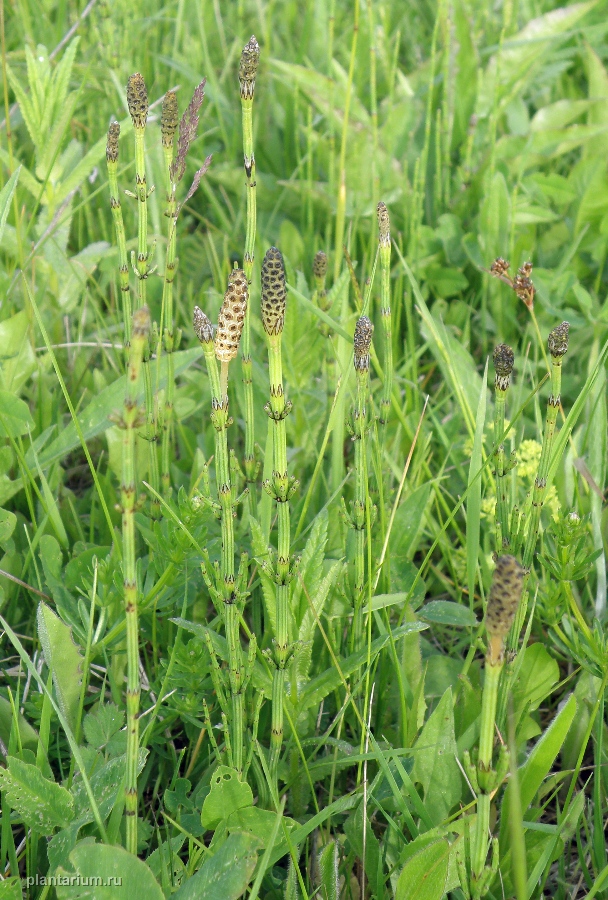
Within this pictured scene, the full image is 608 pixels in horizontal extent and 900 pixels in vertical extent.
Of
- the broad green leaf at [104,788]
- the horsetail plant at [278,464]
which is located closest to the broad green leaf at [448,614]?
the horsetail plant at [278,464]

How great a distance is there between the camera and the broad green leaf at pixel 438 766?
1470 millimetres

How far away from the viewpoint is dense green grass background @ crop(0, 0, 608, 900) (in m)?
1.50

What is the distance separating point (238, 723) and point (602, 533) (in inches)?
41.7

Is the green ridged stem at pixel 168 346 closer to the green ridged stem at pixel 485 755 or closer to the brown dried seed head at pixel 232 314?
the brown dried seed head at pixel 232 314

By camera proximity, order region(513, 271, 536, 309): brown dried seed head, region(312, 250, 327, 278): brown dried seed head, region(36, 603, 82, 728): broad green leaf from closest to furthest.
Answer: region(36, 603, 82, 728): broad green leaf → region(513, 271, 536, 309): brown dried seed head → region(312, 250, 327, 278): brown dried seed head

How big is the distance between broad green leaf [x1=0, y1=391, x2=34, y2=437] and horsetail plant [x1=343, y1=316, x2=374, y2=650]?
780 millimetres

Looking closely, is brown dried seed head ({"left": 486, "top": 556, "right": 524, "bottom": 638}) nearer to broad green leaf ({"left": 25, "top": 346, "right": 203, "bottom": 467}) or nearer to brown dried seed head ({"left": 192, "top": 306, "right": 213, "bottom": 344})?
brown dried seed head ({"left": 192, "top": 306, "right": 213, "bottom": 344})

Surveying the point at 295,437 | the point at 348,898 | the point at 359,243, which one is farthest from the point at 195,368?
the point at 348,898

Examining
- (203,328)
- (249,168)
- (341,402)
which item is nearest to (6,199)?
(249,168)

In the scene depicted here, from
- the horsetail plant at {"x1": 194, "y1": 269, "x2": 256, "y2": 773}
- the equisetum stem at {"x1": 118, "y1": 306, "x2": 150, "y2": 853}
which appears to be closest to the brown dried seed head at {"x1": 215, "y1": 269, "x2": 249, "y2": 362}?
the horsetail plant at {"x1": 194, "y1": 269, "x2": 256, "y2": 773}

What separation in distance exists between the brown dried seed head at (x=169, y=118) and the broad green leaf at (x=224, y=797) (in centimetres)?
113

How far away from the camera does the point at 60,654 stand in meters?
1.56

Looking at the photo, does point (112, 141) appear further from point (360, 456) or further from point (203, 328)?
point (360, 456)

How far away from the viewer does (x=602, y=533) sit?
2.00 metres
